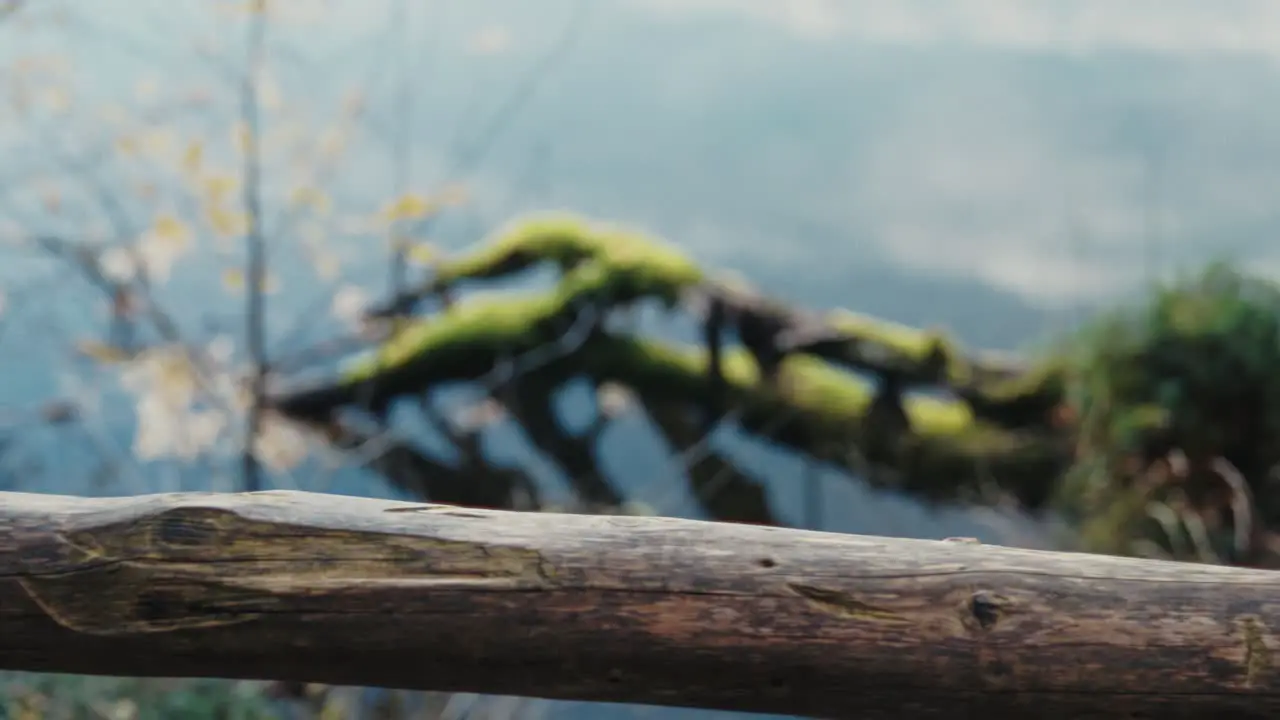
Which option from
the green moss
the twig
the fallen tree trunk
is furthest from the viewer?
the green moss

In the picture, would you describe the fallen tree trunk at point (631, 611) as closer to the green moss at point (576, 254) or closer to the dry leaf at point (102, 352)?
the dry leaf at point (102, 352)

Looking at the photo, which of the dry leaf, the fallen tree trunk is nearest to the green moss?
the dry leaf

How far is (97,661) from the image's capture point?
93cm

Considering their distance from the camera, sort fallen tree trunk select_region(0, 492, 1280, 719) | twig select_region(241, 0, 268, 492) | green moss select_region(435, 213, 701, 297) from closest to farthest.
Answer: fallen tree trunk select_region(0, 492, 1280, 719) → twig select_region(241, 0, 268, 492) → green moss select_region(435, 213, 701, 297)

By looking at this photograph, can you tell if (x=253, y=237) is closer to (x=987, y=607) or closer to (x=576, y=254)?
(x=576, y=254)

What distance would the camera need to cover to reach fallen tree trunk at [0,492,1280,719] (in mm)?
873

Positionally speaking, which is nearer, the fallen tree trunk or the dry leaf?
the fallen tree trunk

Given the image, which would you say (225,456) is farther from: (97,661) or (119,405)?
(97,661)

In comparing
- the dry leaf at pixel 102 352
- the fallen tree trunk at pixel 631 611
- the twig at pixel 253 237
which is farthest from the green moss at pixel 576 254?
the fallen tree trunk at pixel 631 611

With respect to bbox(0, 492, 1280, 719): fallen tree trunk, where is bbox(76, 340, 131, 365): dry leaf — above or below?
below

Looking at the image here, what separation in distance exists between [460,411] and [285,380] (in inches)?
24.6

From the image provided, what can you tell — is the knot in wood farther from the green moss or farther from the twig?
the green moss

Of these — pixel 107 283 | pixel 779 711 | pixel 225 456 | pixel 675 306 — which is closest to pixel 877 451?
pixel 675 306

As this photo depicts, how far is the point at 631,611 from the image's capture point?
0.88 m
